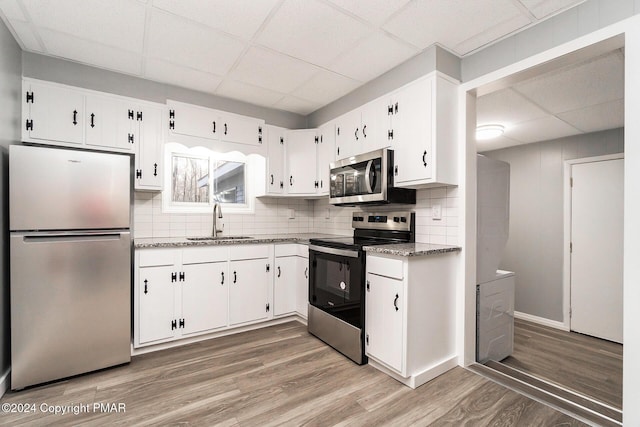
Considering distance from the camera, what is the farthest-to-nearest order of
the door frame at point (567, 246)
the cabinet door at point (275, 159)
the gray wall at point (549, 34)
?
the door frame at point (567, 246) < the cabinet door at point (275, 159) < the gray wall at point (549, 34)

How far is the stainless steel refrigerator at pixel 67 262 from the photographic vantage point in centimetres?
200

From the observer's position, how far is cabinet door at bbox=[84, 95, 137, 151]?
2.59 m

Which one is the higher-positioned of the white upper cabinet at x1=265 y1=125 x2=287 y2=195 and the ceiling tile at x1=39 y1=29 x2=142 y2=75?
the ceiling tile at x1=39 y1=29 x2=142 y2=75

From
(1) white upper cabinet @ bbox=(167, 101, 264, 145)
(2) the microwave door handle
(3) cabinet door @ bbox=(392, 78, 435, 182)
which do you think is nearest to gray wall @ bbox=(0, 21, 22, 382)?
(1) white upper cabinet @ bbox=(167, 101, 264, 145)

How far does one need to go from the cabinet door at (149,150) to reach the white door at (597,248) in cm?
485

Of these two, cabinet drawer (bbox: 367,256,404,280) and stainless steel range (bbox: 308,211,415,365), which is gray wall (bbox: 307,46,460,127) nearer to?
stainless steel range (bbox: 308,211,415,365)

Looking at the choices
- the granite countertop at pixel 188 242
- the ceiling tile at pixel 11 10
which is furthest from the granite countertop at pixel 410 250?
the ceiling tile at pixel 11 10

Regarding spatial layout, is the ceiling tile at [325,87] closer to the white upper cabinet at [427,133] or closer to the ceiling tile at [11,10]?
the white upper cabinet at [427,133]

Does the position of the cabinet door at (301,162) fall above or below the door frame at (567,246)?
above

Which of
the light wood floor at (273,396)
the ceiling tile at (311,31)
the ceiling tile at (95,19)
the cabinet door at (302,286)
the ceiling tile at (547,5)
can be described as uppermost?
the ceiling tile at (311,31)

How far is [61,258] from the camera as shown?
210cm

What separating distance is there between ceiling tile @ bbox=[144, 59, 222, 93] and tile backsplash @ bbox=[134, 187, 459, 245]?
115 centimetres

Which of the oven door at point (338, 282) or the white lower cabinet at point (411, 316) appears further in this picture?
the oven door at point (338, 282)

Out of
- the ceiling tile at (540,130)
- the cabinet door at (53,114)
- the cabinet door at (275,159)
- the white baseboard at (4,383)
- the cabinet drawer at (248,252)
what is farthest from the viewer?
the cabinet door at (275,159)
